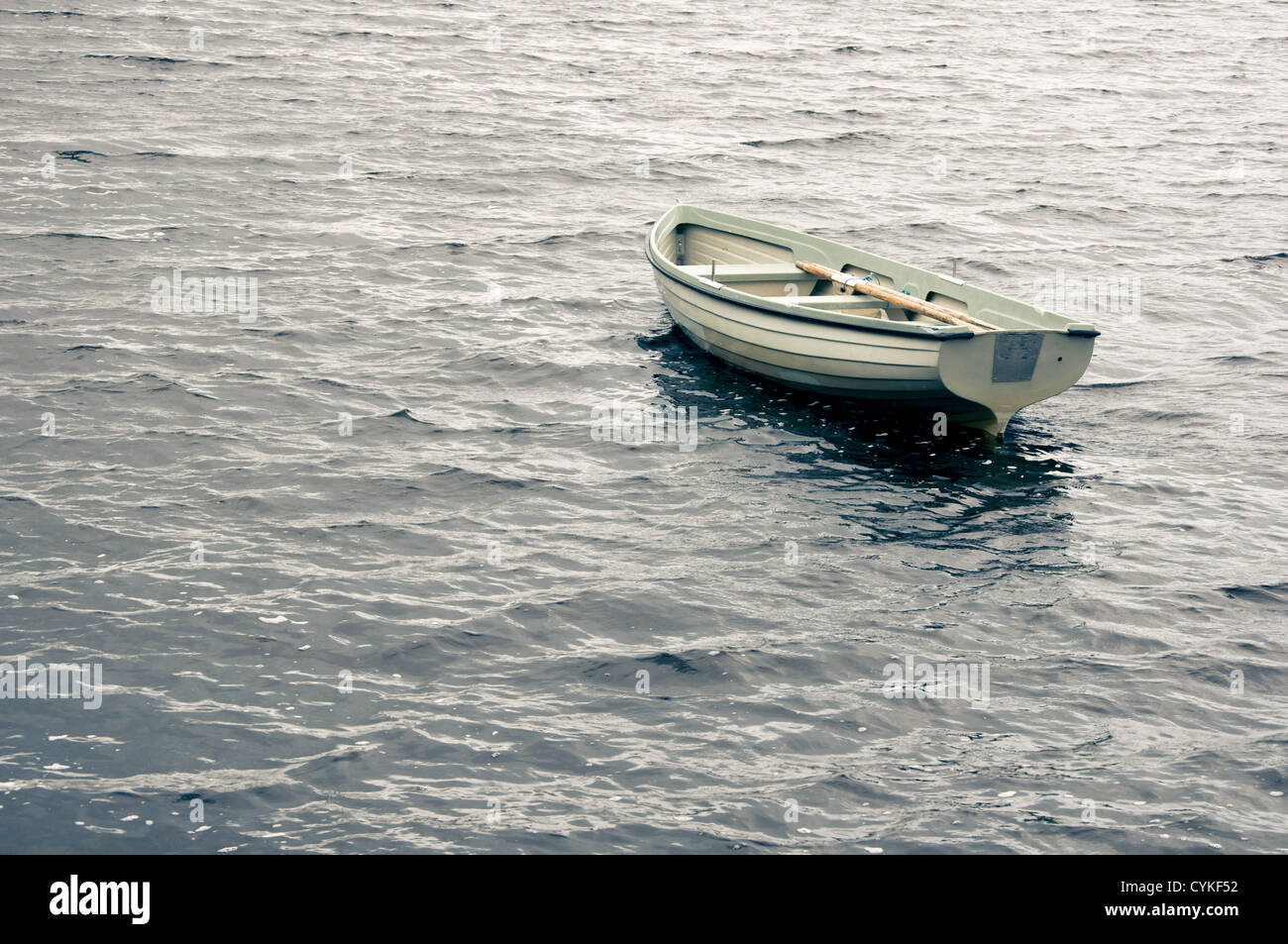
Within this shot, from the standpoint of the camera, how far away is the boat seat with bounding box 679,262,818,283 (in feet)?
63.2

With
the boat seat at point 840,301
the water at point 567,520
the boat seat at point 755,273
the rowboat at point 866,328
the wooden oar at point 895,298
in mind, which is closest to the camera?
the water at point 567,520

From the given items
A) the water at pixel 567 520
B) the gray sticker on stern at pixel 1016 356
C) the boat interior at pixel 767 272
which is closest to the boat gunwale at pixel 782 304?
the boat interior at pixel 767 272

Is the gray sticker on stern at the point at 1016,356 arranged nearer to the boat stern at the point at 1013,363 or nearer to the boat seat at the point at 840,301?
the boat stern at the point at 1013,363

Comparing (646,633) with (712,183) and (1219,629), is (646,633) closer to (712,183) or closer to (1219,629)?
(1219,629)

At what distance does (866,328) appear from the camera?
52.2 feet

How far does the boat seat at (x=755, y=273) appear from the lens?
19250 mm

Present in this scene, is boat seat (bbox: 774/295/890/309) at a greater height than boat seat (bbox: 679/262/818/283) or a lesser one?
lesser

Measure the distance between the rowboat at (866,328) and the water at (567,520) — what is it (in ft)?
1.83

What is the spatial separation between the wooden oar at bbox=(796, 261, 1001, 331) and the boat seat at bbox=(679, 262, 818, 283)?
0.20 metres

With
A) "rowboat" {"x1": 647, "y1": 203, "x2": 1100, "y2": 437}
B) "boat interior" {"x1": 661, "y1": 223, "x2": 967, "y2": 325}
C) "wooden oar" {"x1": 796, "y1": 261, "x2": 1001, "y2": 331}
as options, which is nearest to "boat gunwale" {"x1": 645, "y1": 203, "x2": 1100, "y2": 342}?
"rowboat" {"x1": 647, "y1": 203, "x2": 1100, "y2": 437}

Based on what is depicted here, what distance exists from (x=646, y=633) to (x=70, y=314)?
11.3m

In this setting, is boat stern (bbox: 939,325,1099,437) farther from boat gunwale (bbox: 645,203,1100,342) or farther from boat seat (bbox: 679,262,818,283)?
boat seat (bbox: 679,262,818,283)

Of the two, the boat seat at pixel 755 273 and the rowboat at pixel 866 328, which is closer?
the rowboat at pixel 866 328

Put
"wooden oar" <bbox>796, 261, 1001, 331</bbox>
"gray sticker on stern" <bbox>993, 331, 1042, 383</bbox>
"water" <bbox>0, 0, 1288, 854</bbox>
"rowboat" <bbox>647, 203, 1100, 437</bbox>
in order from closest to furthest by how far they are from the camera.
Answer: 1. "water" <bbox>0, 0, 1288, 854</bbox>
2. "gray sticker on stern" <bbox>993, 331, 1042, 383</bbox>
3. "rowboat" <bbox>647, 203, 1100, 437</bbox>
4. "wooden oar" <bbox>796, 261, 1001, 331</bbox>
